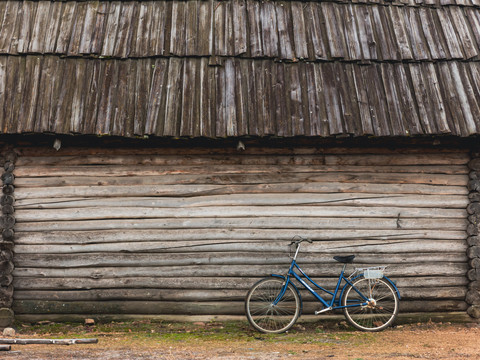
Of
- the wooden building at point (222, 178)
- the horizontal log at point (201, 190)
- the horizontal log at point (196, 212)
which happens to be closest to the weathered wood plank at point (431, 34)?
the wooden building at point (222, 178)

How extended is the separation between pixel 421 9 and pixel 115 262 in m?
6.02

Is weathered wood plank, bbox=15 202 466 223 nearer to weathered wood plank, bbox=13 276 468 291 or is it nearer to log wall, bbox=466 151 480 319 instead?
weathered wood plank, bbox=13 276 468 291

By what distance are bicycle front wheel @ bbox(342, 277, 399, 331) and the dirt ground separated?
0.56 feet

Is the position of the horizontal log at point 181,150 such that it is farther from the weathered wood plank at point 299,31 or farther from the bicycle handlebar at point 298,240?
the weathered wood plank at point 299,31

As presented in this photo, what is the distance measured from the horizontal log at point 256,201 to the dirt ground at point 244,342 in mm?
1619

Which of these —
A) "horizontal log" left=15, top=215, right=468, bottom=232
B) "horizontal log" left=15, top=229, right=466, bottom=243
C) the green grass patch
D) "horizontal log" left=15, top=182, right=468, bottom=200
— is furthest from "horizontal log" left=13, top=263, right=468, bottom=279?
"horizontal log" left=15, top=182, right=468, bottom=200

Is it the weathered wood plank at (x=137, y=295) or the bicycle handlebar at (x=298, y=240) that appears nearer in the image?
→ the bicycle handlebar at (x=298, y=240)

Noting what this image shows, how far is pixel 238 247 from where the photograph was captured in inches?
296

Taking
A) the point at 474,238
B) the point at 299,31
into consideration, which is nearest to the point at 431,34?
the point at 299,31

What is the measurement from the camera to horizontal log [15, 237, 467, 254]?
24.5ft

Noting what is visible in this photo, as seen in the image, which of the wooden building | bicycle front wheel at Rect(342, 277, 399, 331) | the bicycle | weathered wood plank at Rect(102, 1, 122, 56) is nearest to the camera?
the bicycle

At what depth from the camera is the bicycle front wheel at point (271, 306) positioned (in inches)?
277

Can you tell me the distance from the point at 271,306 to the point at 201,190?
1830 millimetres

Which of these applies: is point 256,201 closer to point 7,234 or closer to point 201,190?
point 201,190
